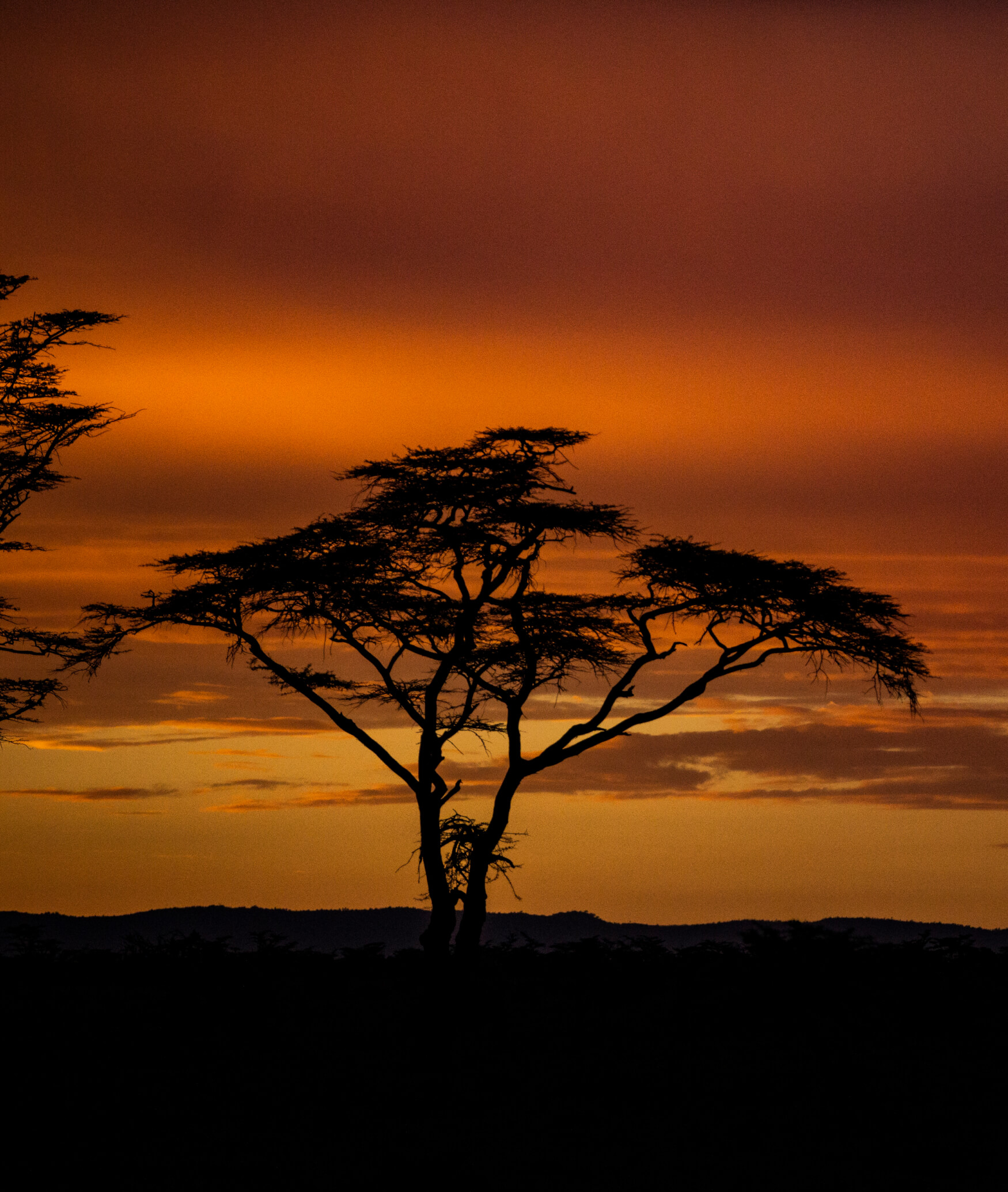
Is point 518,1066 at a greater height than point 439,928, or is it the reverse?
point 439,928

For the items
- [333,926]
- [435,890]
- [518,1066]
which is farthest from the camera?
[333,926]

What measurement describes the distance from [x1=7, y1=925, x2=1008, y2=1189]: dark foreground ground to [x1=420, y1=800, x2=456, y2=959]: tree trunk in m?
0.53

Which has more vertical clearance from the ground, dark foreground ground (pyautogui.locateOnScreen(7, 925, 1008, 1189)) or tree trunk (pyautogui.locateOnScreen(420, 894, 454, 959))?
tree trunk (pyautogui.locateOnScreen(420, 894, 454, 959))

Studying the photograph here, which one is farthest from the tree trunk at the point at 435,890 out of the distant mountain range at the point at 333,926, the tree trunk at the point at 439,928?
the distant mountain range at the point at 333,926

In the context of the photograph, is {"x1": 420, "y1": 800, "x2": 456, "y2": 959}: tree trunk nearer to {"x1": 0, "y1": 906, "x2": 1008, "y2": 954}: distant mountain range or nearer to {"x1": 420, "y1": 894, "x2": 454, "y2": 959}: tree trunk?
{"x1": 420, "y1": 894, "x2": 454, "y2": 959}: tree trunk

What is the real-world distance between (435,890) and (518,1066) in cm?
338

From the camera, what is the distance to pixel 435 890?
21078 mm

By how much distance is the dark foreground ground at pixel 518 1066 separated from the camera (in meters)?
15.2

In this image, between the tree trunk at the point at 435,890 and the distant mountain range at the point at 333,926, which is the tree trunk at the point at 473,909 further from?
the distant mountain range at the point at 333,926

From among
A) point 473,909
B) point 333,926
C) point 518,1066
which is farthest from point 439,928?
point 333,926

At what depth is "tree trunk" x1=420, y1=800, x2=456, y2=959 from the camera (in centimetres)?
2106

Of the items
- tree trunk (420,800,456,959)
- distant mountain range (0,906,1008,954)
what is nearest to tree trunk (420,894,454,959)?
tree trunk (420,800,456,959)

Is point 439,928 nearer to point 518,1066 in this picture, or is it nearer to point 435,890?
point 435,890

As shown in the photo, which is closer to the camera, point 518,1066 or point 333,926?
point 518,1066
